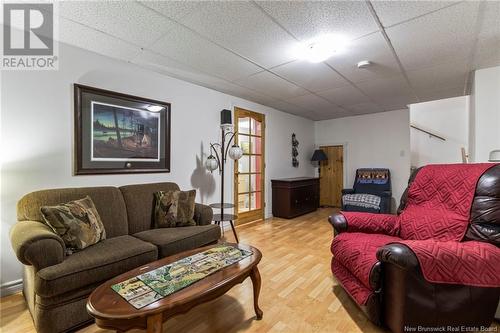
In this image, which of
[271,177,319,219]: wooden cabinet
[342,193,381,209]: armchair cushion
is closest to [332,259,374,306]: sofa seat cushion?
[271,177,319,219]: wooden cabinet

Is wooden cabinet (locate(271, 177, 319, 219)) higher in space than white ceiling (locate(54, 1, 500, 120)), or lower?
lower

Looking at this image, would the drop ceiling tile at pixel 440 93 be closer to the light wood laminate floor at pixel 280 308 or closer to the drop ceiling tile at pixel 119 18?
the light wood laminate floor at pixel 280 308

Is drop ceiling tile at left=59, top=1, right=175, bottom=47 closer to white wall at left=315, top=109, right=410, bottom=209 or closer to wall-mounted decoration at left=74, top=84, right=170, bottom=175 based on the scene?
wall-mounted decoration at left=74, top=84, right=170, bottom=175

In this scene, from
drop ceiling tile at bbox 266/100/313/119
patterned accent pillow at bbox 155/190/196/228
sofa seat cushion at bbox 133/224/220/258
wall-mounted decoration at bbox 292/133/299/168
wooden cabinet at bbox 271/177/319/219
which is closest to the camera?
sofa seat cushion at bbox 133/224/220/258

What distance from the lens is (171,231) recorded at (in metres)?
2.35

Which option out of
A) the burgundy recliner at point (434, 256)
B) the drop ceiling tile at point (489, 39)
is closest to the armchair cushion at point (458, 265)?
the burgundy recliner at point (434, 256)

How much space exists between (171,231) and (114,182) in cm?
95

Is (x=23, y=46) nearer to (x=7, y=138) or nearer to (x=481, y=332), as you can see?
(x=7, y=138)

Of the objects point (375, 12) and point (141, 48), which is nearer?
point (375, 12)

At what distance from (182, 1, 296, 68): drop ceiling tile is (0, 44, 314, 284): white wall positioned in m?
1.22

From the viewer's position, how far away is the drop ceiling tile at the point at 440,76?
9.46 feet

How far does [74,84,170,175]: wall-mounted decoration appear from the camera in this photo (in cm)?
244

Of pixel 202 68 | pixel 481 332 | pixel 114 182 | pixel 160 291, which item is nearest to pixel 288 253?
pixel 481 332

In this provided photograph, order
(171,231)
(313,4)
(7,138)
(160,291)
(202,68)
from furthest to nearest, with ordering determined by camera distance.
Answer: (202,68) < (171,231) < (7,138) < (313,4) < (160,291)
